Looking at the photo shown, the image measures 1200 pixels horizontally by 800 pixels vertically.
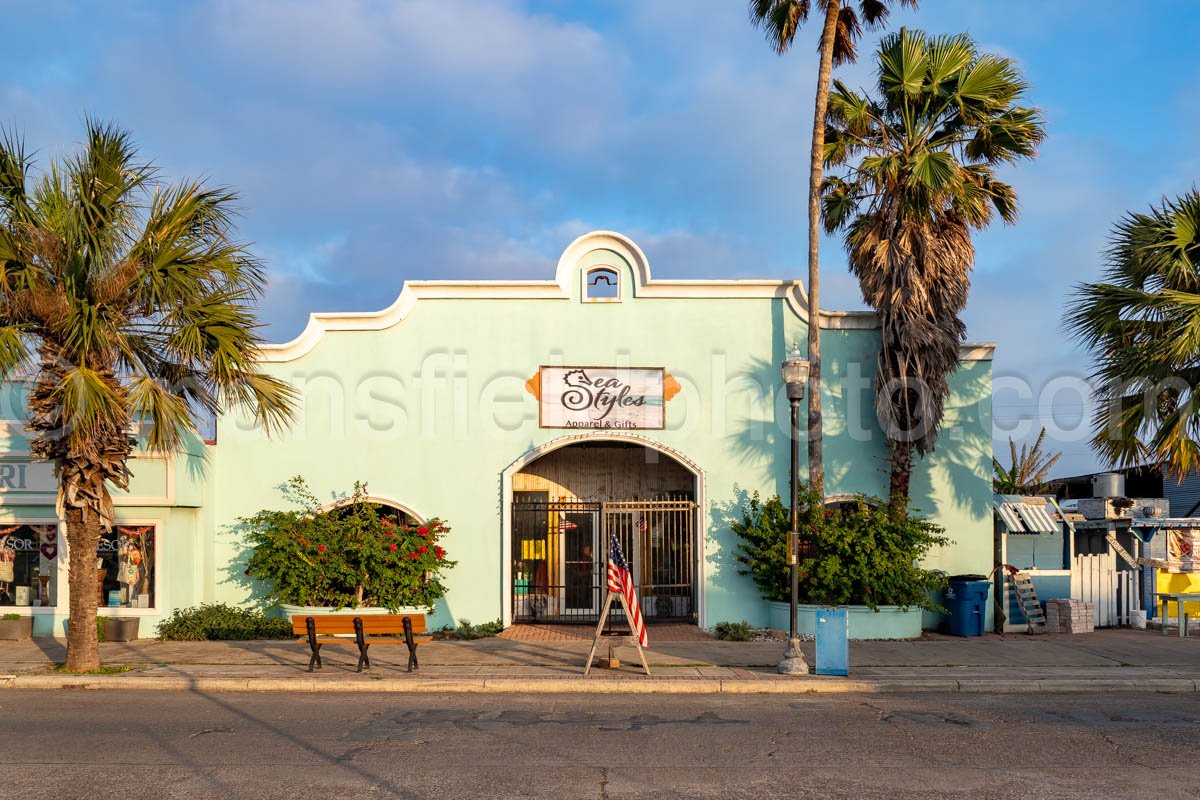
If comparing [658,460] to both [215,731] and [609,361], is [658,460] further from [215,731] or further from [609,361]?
[215,731]

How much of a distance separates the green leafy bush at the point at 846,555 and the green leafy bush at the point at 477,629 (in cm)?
434

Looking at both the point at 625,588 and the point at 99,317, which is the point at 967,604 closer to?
the point at 625,588

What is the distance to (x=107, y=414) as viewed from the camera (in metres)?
12.3

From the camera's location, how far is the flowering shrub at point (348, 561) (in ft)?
51.5

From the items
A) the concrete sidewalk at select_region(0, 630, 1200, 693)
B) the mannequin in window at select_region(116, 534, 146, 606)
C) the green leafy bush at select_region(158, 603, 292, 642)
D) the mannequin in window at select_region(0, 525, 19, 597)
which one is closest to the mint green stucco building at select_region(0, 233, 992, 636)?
the green leafy bush at select_region(158, 603, 292, 642)

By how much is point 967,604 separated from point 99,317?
553 inches

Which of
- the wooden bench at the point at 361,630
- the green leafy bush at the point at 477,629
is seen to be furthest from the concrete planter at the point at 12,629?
the green leafy bush at the point at 477,629

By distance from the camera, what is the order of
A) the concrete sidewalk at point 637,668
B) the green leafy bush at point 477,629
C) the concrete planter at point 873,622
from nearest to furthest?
the concrete sidewalk at point 637,668 < the concrete planter at point 873,622 < the green leafy bush at point 477,629

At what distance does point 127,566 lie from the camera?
1625cm

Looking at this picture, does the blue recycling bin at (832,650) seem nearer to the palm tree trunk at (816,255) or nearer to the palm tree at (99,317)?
the palm tree trunk at (816,255)

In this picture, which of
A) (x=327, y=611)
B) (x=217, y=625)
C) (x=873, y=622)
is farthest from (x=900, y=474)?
(x=217, y=625)

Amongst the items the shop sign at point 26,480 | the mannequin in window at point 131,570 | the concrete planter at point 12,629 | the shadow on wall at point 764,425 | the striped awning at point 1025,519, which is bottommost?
the concrete planter at point 12,629

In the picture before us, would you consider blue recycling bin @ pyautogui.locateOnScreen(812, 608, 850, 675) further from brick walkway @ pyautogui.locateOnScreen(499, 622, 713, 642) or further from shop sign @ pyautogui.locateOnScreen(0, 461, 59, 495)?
shop sign @ pyautogui.locateOnScreen(0, 461, 59, 495)

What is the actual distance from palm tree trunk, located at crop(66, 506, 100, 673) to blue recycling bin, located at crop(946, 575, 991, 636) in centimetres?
1325
